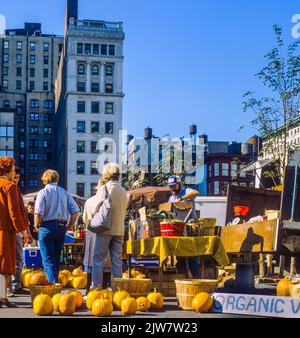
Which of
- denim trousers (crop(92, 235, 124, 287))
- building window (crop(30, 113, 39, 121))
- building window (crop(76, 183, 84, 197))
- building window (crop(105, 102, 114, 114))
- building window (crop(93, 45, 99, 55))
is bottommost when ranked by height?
denim trousers (crop(92, 235, 124, 287))

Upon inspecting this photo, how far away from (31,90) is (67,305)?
353 ft

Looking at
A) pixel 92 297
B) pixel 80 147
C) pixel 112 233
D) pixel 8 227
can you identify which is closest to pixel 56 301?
pixel 92 297

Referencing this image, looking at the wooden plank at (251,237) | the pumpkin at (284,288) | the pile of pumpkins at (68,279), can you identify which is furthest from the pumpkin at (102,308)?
the pile of pumpkins at (68,279)

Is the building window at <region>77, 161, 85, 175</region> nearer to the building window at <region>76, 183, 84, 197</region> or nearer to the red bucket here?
the building window at <region>76, 183, 84, 197</region>

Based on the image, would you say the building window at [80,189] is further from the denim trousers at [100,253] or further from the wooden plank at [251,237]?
the denim trousers at [100,253]

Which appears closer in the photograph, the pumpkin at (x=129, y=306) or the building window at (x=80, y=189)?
the pumpkin at (x=129, y=306)

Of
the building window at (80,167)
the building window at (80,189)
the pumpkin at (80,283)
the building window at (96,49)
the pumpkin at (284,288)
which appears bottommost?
the pumpkin at (80,283)

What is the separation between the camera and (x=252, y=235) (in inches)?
376

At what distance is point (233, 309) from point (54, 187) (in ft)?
13.1

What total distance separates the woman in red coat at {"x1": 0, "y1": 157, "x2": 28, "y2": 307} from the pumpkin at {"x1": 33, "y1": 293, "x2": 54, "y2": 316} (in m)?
0.94

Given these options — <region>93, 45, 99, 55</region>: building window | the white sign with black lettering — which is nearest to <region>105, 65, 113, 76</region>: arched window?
<region>93, 45, 99, 55</region>: building window

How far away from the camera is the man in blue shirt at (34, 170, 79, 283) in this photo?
10.6m

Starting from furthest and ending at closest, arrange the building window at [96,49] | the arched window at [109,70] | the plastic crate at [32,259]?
the building window at [96,49] < the arched window at [109,70] < the plastic crate at [32,259]

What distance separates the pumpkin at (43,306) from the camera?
8320mm
